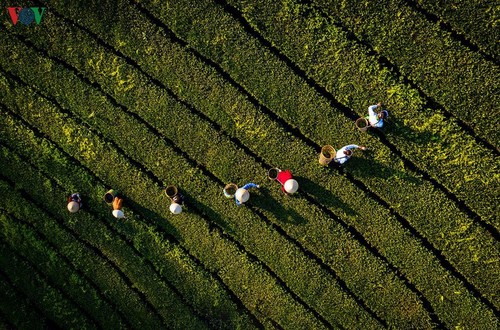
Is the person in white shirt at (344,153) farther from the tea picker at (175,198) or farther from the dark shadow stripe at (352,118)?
the tea picker at (175,198)

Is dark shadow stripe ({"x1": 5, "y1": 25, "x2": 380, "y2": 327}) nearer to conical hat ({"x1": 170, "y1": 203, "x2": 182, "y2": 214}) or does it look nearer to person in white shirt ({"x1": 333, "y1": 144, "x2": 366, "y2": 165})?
conical hat ({"x1": 170, "y1": 203, "x2": 182, "y2": 214})

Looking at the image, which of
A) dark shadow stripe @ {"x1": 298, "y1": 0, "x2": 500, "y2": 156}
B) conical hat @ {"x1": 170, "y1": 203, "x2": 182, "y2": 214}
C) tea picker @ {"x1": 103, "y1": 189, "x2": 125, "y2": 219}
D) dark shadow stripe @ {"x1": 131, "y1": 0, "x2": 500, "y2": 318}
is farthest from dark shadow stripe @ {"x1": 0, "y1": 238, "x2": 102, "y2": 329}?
dark shadow stripe @ {"x1": 298, "y1": 0, "x2": 500, "y2": 156}

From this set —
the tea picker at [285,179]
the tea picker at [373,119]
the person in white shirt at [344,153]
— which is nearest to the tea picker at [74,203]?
the tea picker at [285,179]

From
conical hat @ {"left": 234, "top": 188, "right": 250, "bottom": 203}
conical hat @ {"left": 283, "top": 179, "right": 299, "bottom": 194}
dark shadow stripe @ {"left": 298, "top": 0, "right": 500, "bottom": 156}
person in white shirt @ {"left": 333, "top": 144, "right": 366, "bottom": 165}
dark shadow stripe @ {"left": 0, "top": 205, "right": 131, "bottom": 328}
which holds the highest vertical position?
dark shadow stripe @ {"left": 298, "top": 0, "right": 500, "bottom": 156}

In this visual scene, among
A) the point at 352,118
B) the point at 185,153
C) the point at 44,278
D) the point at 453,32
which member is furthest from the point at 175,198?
the point at 453,32

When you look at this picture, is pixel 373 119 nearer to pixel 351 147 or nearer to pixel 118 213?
pixel 351 147

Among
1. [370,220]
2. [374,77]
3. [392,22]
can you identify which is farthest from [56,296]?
[392,22]

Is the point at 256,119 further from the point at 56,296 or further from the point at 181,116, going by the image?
the point at 56,296
